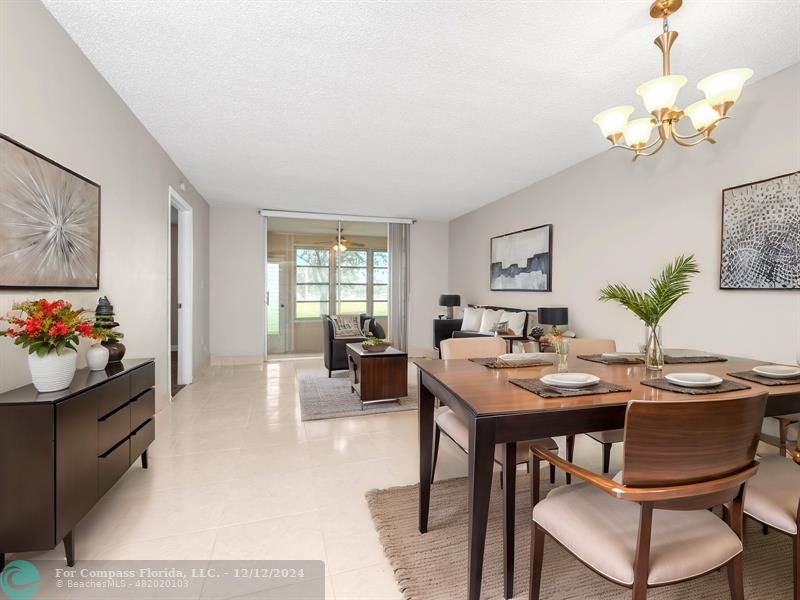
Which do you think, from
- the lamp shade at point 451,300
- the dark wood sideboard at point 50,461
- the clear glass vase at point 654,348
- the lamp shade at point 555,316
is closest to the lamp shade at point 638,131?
the clear glass vase at point 654,348

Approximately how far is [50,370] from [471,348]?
2.09m


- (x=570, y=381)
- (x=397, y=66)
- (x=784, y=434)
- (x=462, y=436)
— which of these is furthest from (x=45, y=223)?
(x=784, y=434)

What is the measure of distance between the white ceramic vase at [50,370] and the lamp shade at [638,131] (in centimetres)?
308

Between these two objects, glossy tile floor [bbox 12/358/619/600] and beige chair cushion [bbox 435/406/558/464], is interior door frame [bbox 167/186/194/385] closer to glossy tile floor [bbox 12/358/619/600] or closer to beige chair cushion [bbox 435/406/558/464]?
glossy tile floor [bbox 12/358/619/600]

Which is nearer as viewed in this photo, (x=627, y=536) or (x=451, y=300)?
(x=627, y=536)

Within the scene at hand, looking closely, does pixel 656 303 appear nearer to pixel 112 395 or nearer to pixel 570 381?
pixel 570 381

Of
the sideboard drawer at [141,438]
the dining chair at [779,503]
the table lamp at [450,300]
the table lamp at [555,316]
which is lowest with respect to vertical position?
the sideboard drawer at [141,438]

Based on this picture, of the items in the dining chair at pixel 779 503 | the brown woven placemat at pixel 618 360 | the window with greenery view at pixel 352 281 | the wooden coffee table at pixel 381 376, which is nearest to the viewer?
the dining chair at pixel 779 503

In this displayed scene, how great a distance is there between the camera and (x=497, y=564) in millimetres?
1643

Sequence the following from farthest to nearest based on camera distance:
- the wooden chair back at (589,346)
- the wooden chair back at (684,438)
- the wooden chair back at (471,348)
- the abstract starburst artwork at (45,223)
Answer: the wooden chair back at (589,346) < the wooden chair back at (471,348) < the abstract starburst artwork at (45,223) < the wooden chair back at (684,438)

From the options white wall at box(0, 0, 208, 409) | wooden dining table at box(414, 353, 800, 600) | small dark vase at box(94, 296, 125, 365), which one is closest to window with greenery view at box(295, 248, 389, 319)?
white wall at box(0, 0, 208, 409)

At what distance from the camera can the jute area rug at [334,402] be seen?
3.69m

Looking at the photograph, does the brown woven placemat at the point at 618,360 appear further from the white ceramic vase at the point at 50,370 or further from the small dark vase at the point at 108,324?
the small dark vase at the point at 108,324

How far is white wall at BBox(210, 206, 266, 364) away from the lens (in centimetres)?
646
